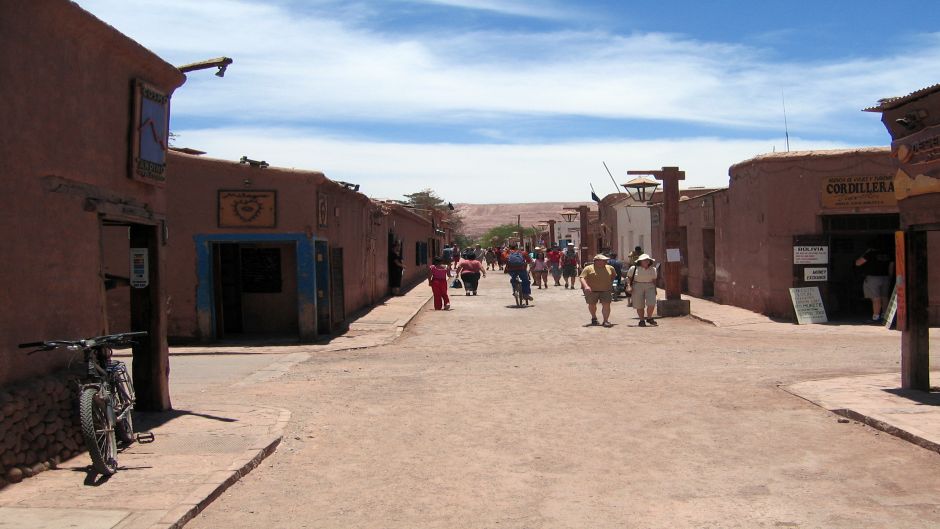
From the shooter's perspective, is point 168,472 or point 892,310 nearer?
point 168,472

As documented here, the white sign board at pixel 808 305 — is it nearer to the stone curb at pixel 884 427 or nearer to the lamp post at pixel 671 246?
the lamp post at pixel 671 246

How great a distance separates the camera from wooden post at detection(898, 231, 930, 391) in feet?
31.5

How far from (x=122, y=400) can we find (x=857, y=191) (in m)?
15.0

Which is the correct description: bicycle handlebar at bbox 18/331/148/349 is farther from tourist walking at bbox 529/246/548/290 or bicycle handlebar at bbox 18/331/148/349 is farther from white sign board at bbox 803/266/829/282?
tourist walking at bbox 529/246/548/290

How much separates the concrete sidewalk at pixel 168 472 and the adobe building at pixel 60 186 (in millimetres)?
387

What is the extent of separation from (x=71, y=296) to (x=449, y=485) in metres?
3.27

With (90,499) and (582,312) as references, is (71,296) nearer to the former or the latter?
(90,499)

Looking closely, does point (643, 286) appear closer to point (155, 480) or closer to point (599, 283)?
point (599, 283)

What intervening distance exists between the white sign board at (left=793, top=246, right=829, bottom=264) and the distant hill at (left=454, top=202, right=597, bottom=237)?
423ft

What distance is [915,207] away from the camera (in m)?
9.62

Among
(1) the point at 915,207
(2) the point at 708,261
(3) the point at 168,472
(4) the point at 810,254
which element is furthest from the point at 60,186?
(2) the point at 708,261

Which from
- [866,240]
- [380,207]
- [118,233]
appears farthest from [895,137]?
[380,207]

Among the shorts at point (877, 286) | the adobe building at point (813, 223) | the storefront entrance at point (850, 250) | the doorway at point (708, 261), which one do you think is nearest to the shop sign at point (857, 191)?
the adobe building at point (813, 223)

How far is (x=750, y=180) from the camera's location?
19.6 meters
